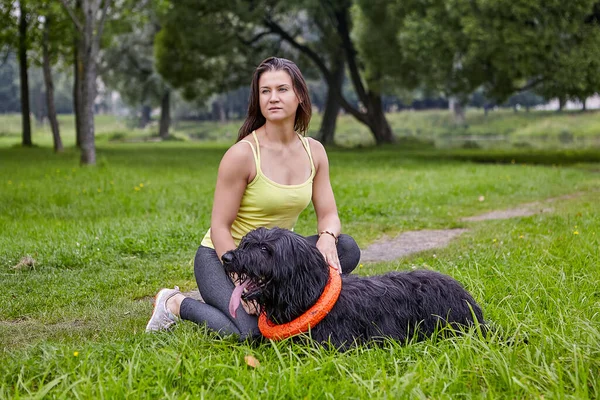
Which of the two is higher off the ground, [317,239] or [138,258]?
[317,239]

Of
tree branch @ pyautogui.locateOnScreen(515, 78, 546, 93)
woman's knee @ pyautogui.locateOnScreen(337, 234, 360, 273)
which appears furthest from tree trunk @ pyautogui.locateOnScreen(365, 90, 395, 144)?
woman's knee @ pyautogui.locateOnScreen(337, 234, 360, 273)

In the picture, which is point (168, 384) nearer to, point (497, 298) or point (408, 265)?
point (497, 298)

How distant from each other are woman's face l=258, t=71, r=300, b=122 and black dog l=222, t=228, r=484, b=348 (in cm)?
93

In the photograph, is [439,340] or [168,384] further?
[439,340]

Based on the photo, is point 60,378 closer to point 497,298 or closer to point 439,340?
point 439,340

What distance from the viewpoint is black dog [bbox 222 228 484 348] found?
3406 mm

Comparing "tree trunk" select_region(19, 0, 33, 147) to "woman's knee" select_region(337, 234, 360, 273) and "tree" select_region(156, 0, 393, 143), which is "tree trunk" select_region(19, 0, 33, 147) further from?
"woman's knee" select_region(337, 234, 360, 273)

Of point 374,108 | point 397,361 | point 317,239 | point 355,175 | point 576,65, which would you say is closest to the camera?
point 397,361

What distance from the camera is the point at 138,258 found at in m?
6.88

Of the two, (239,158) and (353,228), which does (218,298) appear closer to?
(239,158)

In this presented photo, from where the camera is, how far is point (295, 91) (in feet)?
13.7

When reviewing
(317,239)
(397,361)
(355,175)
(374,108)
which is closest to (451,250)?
(317,239)

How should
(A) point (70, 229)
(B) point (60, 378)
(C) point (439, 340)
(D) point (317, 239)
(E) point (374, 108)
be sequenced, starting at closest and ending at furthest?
(B) point (60, 378)
(C) point (439, 340)
(D) point (317, 239)
(A) point (70, 229)
(E) point (374, 108)

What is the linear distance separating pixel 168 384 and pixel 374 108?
28.0 metres
